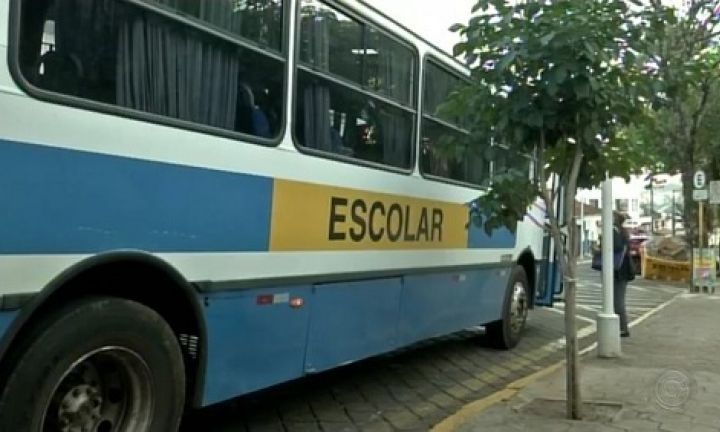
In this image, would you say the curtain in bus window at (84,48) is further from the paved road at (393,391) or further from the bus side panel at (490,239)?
the bus side panel at (490,239)

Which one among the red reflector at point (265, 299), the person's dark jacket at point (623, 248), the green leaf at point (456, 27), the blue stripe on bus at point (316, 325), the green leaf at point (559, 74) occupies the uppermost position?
the green leaf at point (456, 27)

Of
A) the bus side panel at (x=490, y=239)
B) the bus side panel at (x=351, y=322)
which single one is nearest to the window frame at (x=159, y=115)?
the bus side panel at (x=351, y=322)

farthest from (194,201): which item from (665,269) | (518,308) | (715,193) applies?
(665,269)

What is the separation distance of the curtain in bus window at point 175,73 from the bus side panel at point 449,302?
2665 mm

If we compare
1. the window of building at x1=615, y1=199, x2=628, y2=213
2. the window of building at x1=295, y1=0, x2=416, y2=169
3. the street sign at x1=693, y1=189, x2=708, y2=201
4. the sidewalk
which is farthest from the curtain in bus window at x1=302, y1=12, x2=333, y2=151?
the street sign at x1=693, y1=189, x2=708, y2=201

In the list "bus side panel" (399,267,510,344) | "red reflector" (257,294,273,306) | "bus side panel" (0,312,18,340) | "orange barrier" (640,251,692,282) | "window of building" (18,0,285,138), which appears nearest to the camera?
"bus side panel" (0,312,18,340)

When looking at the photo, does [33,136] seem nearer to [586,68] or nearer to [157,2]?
[157,2]

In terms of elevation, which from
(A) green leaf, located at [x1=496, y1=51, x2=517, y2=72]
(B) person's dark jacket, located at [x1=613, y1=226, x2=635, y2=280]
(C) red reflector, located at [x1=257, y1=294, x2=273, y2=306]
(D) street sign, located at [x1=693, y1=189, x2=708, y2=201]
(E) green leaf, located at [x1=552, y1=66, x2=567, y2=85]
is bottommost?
(C) red reflector, located at [x1=257, y1=294, x2=273, y2=306]

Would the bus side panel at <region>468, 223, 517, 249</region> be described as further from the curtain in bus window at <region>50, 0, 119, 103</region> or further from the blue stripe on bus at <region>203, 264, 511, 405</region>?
the curtain in bus window at <region>50, 0, 119, 103</region>

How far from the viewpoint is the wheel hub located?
11.6 ft

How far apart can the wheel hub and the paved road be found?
1953 millimetres

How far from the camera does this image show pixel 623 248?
10641mm

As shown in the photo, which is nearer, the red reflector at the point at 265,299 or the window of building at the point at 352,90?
the red reflector at the point at 265,299

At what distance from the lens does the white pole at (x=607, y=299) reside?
347 inches
